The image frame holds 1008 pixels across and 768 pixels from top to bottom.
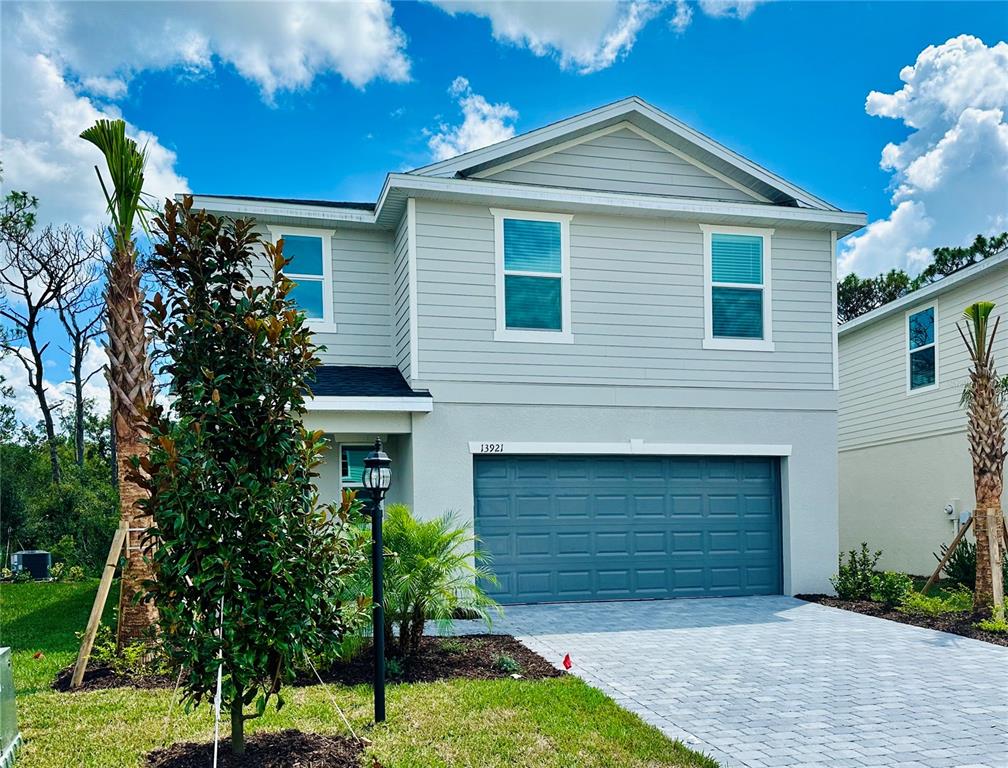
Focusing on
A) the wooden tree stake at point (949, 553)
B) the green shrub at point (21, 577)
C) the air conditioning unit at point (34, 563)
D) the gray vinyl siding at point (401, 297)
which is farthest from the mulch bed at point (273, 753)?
the air conditioning unit at point (34, 563)

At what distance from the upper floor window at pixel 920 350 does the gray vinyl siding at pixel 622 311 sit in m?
4.04

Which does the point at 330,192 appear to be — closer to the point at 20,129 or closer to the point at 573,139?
the point at 573,139

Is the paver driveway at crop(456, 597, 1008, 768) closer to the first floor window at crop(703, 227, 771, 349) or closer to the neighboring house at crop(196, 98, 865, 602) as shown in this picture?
the neighboring house at crop(196, 98, 865, 602)

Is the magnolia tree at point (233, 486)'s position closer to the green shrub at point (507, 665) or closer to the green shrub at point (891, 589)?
the green shrub at point (507, 665)

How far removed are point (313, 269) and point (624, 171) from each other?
16.5 feet

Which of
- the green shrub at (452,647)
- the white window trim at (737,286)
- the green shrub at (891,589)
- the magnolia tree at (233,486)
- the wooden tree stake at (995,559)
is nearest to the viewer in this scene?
the magnolia tree at (233,486)

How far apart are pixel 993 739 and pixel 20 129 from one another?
17.2 meters

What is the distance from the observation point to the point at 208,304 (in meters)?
5.01

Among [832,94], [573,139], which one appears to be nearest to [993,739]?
[573,139]

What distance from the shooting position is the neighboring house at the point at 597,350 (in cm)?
1149

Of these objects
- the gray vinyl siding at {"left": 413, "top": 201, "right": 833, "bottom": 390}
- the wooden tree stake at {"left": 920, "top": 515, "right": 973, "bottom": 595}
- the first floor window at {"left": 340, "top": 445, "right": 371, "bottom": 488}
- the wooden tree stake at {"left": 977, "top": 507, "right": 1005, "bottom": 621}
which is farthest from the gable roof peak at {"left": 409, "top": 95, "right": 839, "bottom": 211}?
the wooden tree stake at {"left": 977, "top": 507, "right": 1005, "bottom": 621}

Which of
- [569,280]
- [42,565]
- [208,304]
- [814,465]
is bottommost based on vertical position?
[42,565]

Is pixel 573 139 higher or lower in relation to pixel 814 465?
higher

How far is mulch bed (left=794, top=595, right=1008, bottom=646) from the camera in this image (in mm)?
9336
